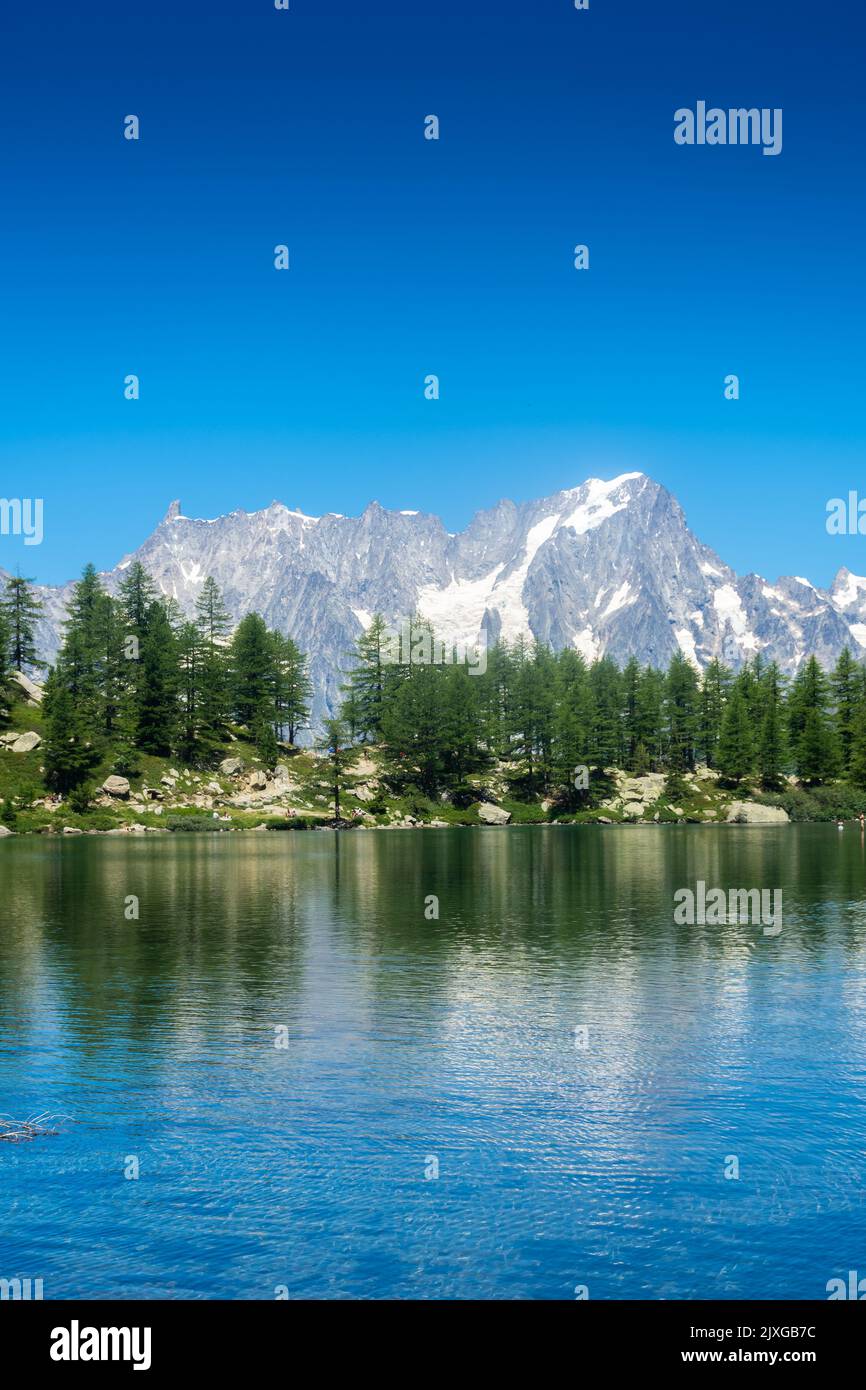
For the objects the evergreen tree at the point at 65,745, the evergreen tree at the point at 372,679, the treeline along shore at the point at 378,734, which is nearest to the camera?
the evergreen tree at the point at 65,745

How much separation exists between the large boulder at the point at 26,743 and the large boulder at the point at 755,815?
98.6m

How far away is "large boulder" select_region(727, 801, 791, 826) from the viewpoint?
165m

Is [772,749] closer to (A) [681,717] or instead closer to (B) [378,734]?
(A) [681,717]

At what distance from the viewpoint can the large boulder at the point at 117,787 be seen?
13538 cm

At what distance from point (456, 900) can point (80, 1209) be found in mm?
45738

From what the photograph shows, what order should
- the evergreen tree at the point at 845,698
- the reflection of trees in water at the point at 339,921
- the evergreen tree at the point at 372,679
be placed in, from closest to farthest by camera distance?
the reflection of trees in water at the point at 339,921 < the evergreen tree at the point at 372,679 < the evergreen tree at the point at 845,698

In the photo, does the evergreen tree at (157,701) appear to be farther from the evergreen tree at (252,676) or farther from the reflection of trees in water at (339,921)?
the reflection of trees in water at (339,921)

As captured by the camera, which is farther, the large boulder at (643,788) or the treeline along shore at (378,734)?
the large boulder at (643,788)

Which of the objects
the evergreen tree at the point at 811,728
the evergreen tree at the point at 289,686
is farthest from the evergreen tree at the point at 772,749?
the evergreen tree at the point at 289,686

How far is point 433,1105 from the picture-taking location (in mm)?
28875

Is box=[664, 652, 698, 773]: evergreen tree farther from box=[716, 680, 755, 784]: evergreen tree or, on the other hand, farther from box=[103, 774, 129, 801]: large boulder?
box=[103, 774, 129, 801]: large boulder

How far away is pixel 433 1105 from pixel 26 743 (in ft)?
395
